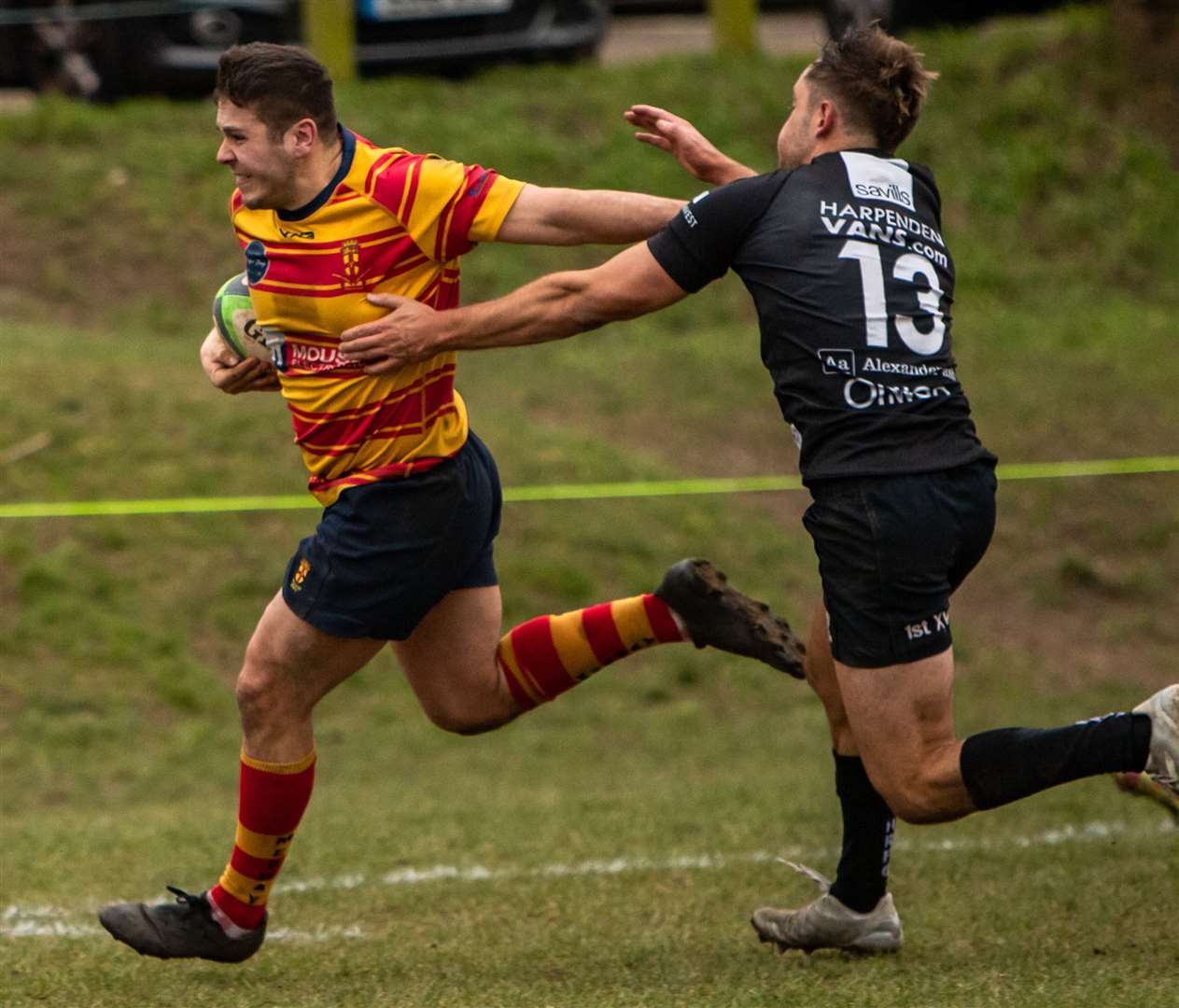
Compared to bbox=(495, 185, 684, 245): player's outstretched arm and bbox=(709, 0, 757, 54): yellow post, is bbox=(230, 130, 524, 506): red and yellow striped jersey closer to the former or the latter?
bbox=(495, 185, 684, 245): player's outstretched arm

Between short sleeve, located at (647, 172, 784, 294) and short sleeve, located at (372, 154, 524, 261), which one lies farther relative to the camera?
short sleeve, located at (372, 154, 524, 261)

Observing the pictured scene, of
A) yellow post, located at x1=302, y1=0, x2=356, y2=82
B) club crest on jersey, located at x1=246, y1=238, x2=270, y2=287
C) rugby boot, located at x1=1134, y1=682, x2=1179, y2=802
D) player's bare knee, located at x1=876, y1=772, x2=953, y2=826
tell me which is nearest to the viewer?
rugby boot, located at x1=1134, y1=682, x2=1179, y2=802

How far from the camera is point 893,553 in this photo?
14.8 feet

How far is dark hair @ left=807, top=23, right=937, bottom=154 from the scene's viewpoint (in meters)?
4.65

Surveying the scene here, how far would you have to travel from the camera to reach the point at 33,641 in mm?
8922

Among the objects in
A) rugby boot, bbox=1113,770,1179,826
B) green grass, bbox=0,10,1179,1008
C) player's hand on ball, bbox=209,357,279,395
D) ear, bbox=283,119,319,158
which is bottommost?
green grass, bbox=0,10,1179,1008

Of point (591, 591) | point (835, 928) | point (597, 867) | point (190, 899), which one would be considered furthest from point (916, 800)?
point (591, 591)

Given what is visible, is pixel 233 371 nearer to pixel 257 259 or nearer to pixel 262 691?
pixel 257 259

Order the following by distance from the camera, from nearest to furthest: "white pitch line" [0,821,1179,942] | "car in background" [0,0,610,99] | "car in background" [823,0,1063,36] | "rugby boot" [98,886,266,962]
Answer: "rugby boot" [98,886,266,962], "white pitch line" [0,821,1179,942], "car in background" [0,0,610,99], "car in background" [823,0,1063,36]

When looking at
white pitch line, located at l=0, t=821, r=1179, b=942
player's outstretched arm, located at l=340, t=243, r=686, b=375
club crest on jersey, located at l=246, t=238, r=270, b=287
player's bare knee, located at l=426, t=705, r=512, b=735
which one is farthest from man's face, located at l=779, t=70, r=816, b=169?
white pitch line, located at l=0, t=821, r=1179, b=942

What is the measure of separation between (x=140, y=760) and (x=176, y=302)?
176 inches

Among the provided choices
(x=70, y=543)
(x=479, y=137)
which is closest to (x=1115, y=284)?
(x=479, y=137)

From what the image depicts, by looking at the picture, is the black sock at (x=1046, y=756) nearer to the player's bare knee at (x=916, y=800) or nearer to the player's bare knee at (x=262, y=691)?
the player's bare knee at (x=916, y=800)

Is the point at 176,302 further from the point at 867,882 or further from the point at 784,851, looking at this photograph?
the point at 867,882
